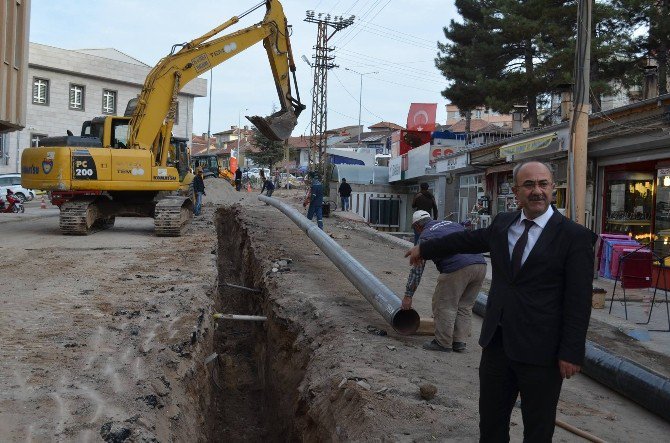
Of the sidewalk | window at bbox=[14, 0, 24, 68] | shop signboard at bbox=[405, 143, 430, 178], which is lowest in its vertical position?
the sidewalk

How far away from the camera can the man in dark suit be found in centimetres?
329

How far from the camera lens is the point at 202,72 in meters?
16.7

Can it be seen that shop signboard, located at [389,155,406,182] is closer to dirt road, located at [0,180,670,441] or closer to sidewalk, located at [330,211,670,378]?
dirt road, located at [0,180,670,441]

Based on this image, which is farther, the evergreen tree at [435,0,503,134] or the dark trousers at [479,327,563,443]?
the evergreen tree at [435,0,503,134]

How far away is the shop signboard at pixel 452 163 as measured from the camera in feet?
81.4

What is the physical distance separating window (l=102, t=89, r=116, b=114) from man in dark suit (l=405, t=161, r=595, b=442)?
44.7 metres

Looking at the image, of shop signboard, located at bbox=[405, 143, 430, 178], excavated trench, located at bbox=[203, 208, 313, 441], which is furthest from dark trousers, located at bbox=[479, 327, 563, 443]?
shop signboard, located at bbox=[405, 143, 430, 178]

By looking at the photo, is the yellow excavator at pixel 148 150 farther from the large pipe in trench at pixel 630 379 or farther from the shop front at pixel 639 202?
the large pipe in trench at pixel 630 379

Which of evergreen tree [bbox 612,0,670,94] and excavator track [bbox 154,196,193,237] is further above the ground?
evergreen tree [bbox 612,0,670,94]

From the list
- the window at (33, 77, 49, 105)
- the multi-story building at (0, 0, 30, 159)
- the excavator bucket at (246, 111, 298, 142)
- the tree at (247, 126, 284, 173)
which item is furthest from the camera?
the tree at (247, 126, 284, 173)

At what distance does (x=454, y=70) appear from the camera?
108 feet

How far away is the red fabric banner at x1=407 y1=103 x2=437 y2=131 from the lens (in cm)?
4266

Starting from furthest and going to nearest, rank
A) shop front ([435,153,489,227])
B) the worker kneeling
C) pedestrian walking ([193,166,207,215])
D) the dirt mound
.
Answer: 1. the dirt mound
2. shop front ([435,153,489,227])
3. pedestrian walking ([193,166,207,215])
4. the worker kneeling

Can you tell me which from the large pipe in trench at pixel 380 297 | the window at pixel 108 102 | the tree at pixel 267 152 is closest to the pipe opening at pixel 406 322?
the large pipe in trench at pixel 380 297
